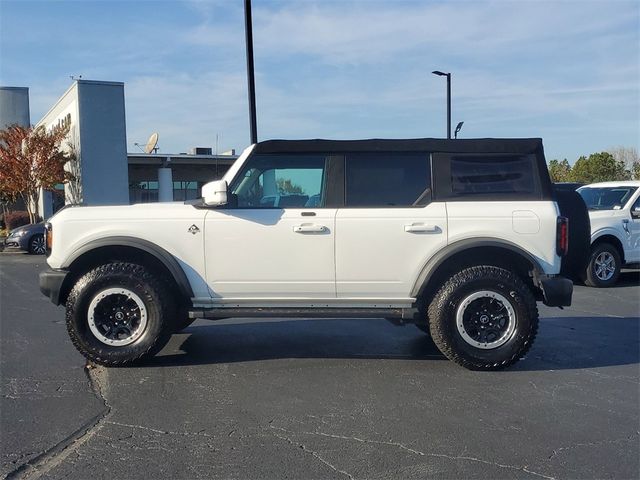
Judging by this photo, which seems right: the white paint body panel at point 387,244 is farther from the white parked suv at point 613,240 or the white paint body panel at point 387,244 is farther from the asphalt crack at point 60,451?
the white parked suv at point 613,240

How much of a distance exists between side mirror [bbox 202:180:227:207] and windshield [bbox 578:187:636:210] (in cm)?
817

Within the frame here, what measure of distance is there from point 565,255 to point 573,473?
2.73 m

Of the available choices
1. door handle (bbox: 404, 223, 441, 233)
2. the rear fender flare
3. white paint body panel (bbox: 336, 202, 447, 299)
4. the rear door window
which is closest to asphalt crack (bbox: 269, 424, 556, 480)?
white paint body panel (bbox: 336, 202, 447, 299)

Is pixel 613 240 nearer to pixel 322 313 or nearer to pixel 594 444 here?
pixel 322 313

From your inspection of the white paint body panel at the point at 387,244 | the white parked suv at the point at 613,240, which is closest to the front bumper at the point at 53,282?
the white paint body panel at the point at 387,244

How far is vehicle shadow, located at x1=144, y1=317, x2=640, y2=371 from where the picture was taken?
6.18 m

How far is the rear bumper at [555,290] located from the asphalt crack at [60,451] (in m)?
3.75

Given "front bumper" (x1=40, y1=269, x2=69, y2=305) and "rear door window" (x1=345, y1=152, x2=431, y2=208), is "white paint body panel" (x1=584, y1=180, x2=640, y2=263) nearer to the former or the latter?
"rear door window" (x1=345, y1=152, x2=431, y2=208)

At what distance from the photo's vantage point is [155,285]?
18.8ft

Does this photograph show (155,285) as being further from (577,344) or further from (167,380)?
(577,344)

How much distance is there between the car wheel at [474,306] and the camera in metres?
5.64

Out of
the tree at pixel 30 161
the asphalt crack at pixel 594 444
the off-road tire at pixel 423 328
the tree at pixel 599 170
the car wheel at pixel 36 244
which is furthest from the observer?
the tree at pixel 599 170

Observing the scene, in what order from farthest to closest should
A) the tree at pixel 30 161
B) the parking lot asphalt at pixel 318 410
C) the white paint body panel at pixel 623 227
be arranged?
the tree at pixel 30 161, the white paint body panel at pixel 623 227, the parking lot asphalt at pixel 318 410

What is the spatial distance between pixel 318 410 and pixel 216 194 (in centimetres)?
212
